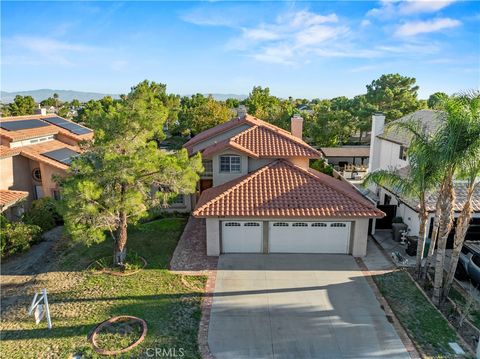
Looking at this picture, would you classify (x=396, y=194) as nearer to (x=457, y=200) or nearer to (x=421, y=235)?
(x=457, y=200)

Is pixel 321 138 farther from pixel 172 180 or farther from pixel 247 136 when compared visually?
pixel 172 180

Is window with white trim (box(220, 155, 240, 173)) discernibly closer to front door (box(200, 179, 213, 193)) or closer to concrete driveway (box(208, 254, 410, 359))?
front door (box(200, 179, 213, 193))

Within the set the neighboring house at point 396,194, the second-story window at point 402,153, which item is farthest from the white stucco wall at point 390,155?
the second-story window at point 402,153

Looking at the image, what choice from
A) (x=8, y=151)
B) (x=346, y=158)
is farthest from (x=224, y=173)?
(x=346, y=158)

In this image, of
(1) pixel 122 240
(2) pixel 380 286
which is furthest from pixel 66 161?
(2) pixel 380 286

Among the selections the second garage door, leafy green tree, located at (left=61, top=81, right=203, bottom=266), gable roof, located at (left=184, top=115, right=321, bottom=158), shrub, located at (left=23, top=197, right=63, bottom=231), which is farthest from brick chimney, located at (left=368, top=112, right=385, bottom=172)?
shrub, located at (left=23, top=197, right=63, bottom=231)

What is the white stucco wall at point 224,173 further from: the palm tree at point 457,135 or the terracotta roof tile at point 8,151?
the terracotta roof tile at point 8,151

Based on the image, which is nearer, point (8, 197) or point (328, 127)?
point (8, 197)
